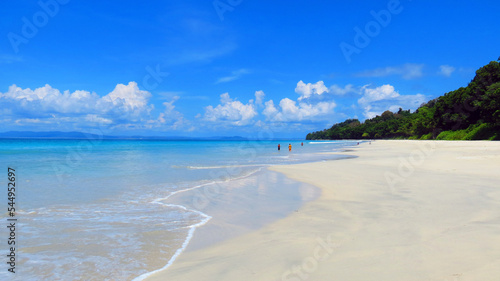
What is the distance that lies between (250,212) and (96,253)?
3970 millimetres

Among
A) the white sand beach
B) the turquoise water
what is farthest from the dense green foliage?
the turquoise water

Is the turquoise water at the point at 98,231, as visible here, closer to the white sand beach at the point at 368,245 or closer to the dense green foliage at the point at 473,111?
the white sand beach at the point at 368,245

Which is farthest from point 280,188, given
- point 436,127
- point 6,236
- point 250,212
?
point 436,127

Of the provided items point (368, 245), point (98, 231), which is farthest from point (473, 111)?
point (98, 231)

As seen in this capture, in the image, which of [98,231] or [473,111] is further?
[473,111]

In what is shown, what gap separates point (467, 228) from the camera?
217 inches

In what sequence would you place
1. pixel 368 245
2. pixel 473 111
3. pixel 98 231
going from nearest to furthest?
pixel 368 245, pixel 98 231, pixel 473 111

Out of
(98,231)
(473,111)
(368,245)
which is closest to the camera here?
(368,245)

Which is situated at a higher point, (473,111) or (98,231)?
(473,111)

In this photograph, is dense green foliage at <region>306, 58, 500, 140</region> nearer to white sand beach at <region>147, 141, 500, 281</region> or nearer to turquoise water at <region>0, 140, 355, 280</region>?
white sand beach at <region>147, 141, 500, 281</region>

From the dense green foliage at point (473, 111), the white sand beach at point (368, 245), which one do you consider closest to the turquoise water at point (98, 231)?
the white sand beach at point (368, 245)

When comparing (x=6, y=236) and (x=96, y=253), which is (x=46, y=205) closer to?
(x=6, y=236)

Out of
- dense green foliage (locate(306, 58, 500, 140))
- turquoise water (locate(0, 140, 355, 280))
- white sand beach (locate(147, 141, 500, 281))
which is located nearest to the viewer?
white sand beach (locate(147, 141, 500, 281))

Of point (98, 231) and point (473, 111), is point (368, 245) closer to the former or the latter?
point (98, 231)
